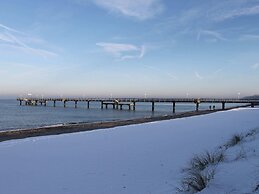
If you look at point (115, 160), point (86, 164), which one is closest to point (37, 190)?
point (86, 164)

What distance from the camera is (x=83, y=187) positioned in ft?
21.2

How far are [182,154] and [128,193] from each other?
396 cm

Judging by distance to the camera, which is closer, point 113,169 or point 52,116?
point 113,169

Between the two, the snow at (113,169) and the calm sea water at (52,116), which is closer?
the snow at (113,169)

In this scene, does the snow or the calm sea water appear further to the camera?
the calm sea water

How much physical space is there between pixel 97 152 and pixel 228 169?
5.79m

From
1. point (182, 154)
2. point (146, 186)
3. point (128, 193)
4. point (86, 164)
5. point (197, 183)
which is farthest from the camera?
point (182, 154)

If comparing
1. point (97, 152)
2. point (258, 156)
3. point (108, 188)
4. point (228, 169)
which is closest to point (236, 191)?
point (228, 169)

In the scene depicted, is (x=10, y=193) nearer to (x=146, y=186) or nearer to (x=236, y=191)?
(x=146, y=186)

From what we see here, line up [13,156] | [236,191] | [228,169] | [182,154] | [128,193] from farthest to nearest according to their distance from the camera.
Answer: [13,156], [182,154], [128,193], [228,169], [236,191]

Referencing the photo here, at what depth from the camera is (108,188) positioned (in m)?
6.29

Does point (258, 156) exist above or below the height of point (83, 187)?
above

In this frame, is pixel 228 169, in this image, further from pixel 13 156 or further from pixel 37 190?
pixel 13 156

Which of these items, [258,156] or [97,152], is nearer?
[258,156]
